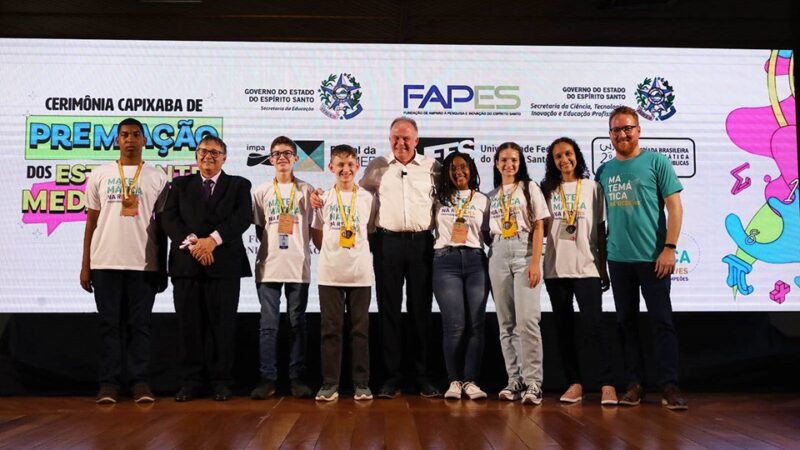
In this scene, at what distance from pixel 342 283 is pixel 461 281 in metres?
0.58

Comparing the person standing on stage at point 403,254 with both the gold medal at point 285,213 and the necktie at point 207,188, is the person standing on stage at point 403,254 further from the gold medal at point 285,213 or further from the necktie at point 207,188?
the necktie at point 207,188

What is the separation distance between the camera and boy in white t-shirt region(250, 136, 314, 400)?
330 centimetres

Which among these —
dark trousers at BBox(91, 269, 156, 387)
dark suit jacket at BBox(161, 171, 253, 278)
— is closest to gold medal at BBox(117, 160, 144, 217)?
dark suit jacket at BBox(161, 171, 253, 278)

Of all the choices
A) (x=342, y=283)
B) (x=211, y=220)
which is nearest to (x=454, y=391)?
(x=342, y=283)

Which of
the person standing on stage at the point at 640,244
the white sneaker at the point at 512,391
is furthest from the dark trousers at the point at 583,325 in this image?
the white sneaker at the point at 512,391

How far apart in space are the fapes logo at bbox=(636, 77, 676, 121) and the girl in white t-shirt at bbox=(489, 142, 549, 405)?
1.09 m

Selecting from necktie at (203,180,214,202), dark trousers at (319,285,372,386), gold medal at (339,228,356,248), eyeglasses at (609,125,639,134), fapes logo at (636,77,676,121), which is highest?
fapes logo at (636,77,676,121)

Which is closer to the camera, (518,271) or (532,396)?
(532,396)

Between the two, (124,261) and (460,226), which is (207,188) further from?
(460,226)

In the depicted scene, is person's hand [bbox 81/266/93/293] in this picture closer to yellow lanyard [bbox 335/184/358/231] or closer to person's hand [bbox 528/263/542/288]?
yellow lanyard [bbox 335/184/358/231]

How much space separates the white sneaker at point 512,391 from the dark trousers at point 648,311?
515 millimetres

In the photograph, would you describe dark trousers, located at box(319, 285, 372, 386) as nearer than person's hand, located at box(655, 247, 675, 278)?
No

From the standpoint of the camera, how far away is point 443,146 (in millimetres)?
3828

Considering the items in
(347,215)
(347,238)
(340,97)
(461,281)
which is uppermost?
(340,97)
